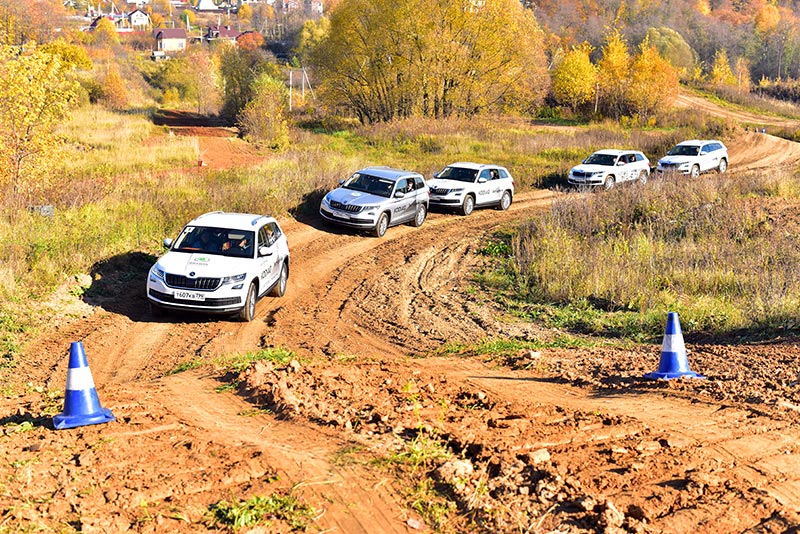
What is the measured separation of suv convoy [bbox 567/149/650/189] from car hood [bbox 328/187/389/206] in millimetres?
11024

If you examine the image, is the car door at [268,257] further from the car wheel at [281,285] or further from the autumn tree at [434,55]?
the autumn tree at [434,55]

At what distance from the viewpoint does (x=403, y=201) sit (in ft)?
75.7

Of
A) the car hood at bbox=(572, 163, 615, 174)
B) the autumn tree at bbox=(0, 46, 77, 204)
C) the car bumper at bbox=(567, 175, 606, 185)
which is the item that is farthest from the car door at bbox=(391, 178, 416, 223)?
the car hood at bbox=(572, 163, 615, 174)

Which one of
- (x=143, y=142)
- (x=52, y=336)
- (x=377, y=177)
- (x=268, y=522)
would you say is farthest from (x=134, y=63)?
(x=268, y=522)

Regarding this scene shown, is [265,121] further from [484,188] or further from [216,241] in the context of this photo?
[216,241]

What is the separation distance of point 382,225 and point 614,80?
48.1m

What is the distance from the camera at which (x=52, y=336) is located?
12.9m

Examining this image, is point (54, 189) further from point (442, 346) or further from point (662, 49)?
point (662, 49)

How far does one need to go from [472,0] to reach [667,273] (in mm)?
40710

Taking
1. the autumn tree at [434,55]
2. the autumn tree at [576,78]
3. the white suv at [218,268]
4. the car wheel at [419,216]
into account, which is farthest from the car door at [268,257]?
the autumn tree at [576,78]

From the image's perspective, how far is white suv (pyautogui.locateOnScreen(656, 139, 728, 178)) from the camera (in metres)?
34.3

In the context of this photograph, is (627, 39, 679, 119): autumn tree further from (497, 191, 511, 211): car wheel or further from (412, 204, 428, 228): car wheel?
(412, 204, 428, 228): car wheel

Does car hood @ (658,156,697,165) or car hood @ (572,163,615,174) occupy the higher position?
car hood @ (572,163,615,174)

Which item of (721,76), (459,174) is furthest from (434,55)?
(721,76)
